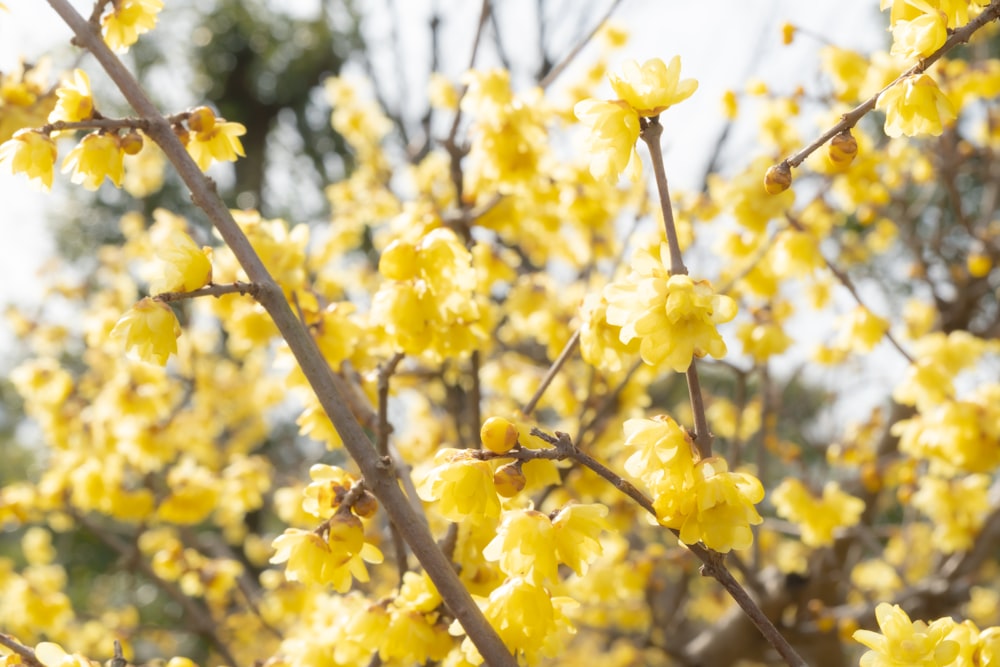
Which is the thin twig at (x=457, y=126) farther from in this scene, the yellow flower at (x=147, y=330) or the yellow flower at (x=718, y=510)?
the yellow flower at (x=718, y=510)

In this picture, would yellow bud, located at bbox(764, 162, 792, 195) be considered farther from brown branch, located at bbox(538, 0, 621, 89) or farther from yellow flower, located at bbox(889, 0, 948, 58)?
brown branch, located at bbox(538, 0, 621, 89)

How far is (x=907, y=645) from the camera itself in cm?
99

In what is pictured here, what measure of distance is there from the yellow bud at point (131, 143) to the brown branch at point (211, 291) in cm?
29

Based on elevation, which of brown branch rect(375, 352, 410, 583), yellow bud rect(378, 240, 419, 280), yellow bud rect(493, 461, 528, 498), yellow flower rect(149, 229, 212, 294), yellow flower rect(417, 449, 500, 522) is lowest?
yellow bud rect(493, 461, 528, 498)

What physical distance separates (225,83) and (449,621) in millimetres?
14794

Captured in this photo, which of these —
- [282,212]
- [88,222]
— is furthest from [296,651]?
[88,222]

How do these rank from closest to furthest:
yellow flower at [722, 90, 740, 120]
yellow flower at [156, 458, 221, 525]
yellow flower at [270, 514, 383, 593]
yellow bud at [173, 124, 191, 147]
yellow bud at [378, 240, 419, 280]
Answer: yellow flower at [270, 514, 383, 593]
yellow bud at [173, 124, 191, 147]
yellow bud at [378, 240, 419, 280]
yellow flower at [722, 90, 740, 120]
yellow flower at [156, 458, 221, 525]

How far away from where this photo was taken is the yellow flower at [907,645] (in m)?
0.98

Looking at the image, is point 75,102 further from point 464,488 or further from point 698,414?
point 698,414

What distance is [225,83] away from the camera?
14.3 m

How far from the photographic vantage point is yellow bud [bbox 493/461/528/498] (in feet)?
3.37

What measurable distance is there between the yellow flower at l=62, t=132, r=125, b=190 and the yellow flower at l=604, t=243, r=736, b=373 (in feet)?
2.70

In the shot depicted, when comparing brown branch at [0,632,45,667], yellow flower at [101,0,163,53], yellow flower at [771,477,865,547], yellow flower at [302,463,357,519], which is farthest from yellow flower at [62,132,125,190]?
yellow flower at [771,477,865,547]

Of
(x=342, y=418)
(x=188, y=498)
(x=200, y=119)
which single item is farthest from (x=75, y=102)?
(x=188, y=498)
